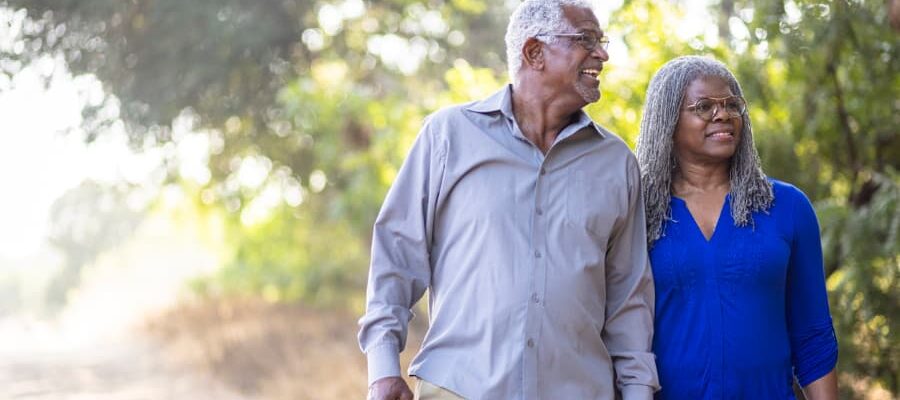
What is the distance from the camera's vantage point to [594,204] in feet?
9.91

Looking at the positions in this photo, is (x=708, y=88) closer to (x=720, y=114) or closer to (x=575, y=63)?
(x=720, y=114)

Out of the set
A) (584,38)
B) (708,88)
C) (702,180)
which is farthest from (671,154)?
(584,38)

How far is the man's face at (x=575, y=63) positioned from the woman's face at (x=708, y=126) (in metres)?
0.28

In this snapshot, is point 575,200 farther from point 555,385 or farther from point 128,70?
point 128,70

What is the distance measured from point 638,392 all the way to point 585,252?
1.28 feet

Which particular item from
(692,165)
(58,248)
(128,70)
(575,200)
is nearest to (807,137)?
(692,165)

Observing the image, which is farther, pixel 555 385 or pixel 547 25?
pixel 547 25

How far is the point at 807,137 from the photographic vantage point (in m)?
5.97

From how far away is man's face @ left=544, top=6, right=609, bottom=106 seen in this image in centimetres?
311

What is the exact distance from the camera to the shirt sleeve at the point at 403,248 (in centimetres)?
300

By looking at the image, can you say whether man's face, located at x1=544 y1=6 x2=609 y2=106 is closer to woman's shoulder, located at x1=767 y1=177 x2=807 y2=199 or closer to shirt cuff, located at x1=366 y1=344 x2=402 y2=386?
woman's shoulder, located at x1=767 y1=177 x2=807 y2=199

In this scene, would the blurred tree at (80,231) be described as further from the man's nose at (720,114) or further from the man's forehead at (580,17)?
the man's nose at (720,114)

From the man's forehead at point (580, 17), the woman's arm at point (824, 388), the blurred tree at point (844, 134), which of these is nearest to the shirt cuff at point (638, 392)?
the woman's arm at point (824, 388)

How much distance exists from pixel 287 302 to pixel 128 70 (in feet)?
13.9
